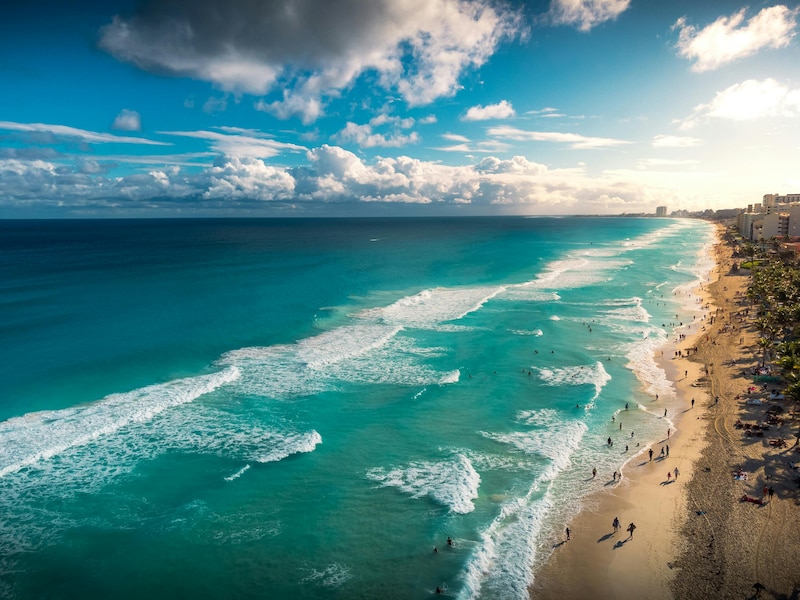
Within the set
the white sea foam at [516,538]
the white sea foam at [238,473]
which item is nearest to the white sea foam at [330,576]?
the white sea foam at [516,538]

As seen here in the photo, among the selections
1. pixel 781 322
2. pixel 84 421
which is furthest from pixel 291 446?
pixel 781 322

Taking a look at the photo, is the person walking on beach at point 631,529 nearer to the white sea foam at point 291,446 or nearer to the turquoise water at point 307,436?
the turquoise water at point 307,436

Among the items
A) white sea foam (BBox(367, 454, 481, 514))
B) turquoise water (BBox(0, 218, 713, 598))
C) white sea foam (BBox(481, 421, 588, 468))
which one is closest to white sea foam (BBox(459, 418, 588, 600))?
white sea foam (BBox(481, 421, 588, 468))

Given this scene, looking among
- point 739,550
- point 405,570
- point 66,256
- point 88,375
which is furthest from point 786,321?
point 66,256

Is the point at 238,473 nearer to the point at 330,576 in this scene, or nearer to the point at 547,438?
the point at 330,576

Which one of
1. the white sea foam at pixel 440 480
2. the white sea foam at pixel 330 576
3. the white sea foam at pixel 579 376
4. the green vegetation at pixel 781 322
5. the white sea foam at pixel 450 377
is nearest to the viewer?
the white sea foam at pixel 330 576

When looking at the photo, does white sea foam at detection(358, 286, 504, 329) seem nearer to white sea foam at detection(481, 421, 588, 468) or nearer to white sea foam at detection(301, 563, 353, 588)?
white sea foam at detection(481, 421, 588, 468)
